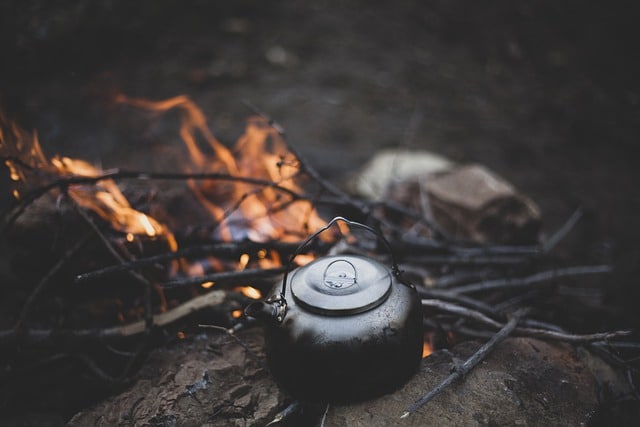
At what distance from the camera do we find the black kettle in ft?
5.80

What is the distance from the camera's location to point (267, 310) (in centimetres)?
177

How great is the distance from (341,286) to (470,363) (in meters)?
0.78

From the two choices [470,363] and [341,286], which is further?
[470,363]

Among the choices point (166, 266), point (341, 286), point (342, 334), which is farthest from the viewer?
point (166, 266)

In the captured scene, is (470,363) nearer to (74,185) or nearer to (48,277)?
(48,277)

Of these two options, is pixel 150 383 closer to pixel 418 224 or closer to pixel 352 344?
pixel 352 344

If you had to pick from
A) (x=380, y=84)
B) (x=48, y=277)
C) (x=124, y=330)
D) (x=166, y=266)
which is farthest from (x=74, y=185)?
(x=380, y=84)

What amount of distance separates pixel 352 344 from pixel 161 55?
7.32 m

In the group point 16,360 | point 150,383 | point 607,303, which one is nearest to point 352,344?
point 150,383

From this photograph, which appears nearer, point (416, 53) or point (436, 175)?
point (436, 175)

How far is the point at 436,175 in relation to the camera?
4.09 metres

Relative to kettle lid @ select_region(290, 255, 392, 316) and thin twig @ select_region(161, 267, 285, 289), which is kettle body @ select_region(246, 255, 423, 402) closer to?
kettle lid @ select_region(290, 255, 392, 316)

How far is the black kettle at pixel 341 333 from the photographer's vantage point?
177 cm

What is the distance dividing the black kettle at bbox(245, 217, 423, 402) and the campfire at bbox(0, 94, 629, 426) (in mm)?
257
